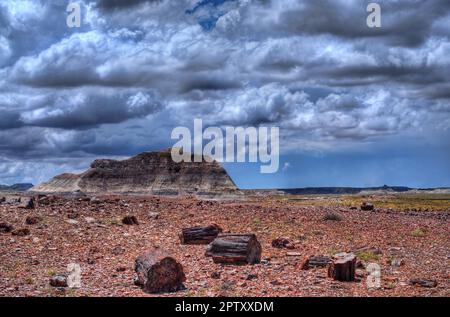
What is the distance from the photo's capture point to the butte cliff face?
160625 mm

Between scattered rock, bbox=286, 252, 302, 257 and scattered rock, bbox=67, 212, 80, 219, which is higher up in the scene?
scattered rock, bbox=67, 212, 80, 219

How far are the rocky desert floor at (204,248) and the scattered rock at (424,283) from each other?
0.15 meters

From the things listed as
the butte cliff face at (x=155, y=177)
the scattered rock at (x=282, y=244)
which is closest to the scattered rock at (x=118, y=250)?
the scattered rock at (x=282, y=244)

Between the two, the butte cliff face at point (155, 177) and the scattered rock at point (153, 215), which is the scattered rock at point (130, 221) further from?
the butte cliff face at point (155, 177)

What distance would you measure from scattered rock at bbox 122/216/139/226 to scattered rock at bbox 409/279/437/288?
51.4 feet

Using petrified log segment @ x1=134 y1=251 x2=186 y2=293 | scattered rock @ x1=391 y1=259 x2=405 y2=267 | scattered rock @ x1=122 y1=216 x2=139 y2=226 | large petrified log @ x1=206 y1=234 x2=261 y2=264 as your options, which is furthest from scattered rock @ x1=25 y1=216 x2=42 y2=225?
scattered rock @ x1=391 y1=259 x2=405 y2=267

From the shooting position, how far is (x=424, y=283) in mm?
15609

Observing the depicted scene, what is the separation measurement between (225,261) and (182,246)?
4742mm

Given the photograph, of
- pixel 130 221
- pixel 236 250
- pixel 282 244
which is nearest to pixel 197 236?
pixel 282 244

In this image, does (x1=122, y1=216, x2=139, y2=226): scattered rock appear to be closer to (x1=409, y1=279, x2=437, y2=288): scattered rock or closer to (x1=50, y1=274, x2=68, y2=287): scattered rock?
(x1=50, y1=274, x2=68, y2=287): scattered rock

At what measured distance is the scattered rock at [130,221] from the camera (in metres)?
27.1
